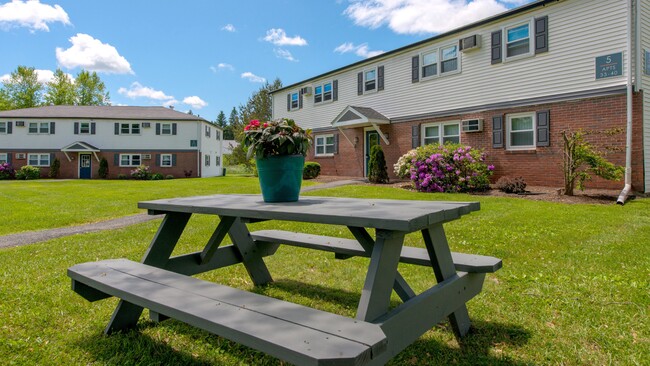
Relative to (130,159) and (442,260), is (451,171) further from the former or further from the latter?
(130,159)

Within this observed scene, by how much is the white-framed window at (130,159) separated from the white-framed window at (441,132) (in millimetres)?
24271

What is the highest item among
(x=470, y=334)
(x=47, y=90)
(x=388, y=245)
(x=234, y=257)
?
(x=47, y=90)

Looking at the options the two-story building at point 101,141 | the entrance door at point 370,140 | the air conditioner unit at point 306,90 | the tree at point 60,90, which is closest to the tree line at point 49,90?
the tree at point 60,90

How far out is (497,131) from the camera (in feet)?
39.7

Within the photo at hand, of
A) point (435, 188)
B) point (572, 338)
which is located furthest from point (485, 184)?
point (572, 338)

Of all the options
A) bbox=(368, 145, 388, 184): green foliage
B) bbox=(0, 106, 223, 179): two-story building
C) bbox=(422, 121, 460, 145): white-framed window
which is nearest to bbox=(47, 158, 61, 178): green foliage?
bbox=(0, 106, 223, 179): two-story building

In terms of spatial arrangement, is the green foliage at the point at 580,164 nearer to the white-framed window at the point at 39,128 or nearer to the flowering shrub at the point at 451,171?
the flowering shrub at the point at 451,171

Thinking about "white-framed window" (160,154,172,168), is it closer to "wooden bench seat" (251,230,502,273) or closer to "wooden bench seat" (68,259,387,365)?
"wooden bench seat" (251,230,502,273)

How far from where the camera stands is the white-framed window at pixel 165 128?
3019cm

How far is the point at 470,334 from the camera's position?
7.97ft

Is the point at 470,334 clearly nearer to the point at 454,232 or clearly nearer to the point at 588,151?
the point at 454,232

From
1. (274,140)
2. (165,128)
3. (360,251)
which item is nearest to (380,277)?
(360,251)

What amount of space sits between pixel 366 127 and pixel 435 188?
639 cm

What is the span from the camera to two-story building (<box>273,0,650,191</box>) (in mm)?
9578
